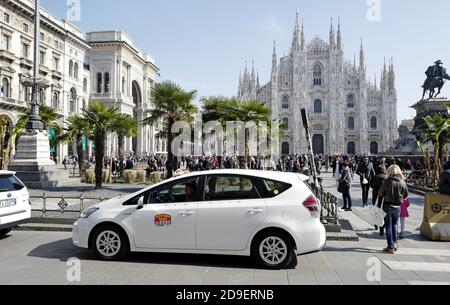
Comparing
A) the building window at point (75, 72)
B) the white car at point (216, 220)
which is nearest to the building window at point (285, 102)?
the building window at point (75, 72)

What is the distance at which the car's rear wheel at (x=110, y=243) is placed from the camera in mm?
6508

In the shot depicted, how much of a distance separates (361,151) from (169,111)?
63.4m

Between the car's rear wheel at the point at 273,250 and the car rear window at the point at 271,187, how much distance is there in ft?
1.99

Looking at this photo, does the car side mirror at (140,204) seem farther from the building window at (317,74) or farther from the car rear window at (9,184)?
the building window at (317,74)

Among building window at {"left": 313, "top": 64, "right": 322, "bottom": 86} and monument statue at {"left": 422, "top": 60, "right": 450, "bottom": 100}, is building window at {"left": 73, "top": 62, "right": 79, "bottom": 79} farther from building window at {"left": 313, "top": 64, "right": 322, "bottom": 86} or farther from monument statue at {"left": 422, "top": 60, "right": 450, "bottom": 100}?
building window at {"left": 313, "top": 64, "right": 322, "bottom": 86}

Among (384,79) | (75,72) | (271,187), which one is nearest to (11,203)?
(271,187)

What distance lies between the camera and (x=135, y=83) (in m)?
71.4

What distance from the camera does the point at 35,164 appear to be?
18781mm

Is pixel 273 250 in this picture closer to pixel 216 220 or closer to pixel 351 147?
pixel 216 220

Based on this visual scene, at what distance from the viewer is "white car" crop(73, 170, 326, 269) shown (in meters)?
6.10

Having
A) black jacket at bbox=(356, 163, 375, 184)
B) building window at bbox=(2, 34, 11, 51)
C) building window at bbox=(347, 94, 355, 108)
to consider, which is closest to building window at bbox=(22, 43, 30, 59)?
building window at bbox=(2, 34, 11, 51)

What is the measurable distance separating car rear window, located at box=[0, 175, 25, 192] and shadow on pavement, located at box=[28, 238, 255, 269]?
1484mm

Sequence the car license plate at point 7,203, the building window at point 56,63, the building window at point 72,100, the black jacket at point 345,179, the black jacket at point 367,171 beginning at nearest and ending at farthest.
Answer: the car license plate at point 7,203
the black jacket at point 345,179
the black jacket at point 367,171
the building window at point 56,63
the building window at point 72,100
